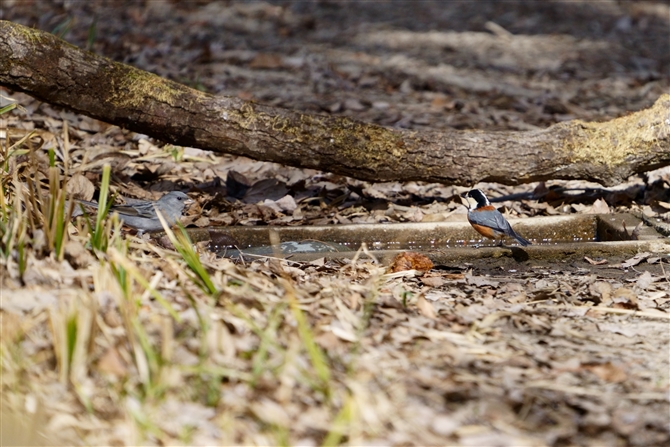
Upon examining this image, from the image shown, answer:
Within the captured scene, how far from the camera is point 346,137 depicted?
5234 mm

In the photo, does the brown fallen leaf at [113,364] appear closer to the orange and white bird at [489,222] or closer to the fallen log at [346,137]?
the fallen log at [346,137]

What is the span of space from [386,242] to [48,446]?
2.99 meters

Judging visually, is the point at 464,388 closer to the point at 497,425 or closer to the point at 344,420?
the point at 497,425

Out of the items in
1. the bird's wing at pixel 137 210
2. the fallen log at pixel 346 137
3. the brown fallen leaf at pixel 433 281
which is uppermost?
the fallen log at pixel 346 137

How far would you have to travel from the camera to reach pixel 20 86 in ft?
15.7

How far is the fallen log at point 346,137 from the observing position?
4.97 metres

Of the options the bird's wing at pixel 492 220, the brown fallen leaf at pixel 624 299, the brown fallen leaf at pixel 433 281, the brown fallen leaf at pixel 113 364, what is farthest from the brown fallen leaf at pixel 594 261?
the brown fallen leaf at pixel 113 364

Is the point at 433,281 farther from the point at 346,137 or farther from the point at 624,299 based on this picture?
the point at 346,137

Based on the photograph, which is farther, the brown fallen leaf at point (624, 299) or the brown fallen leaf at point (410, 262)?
the brown fallen leaf at point (410, 262)

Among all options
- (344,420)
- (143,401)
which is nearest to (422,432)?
(344,420)

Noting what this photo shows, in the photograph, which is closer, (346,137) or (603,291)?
(603,291)

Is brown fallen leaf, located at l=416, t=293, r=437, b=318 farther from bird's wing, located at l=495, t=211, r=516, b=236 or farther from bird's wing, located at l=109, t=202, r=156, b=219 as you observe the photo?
bird's wing, located at l=109, t=202, r=156, b=219

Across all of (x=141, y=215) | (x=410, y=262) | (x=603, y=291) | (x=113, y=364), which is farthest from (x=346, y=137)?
(x=113, y=364)

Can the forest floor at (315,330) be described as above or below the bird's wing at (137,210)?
below
